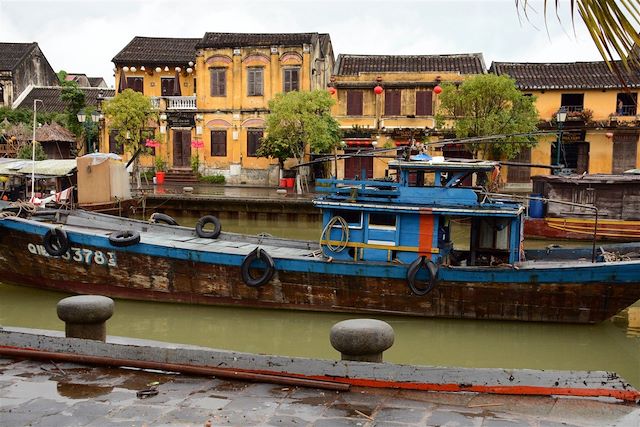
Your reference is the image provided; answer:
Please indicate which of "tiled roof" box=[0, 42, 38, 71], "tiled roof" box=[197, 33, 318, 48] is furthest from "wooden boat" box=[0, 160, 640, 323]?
"tiled roof" box=[0, 42, 38, 71]

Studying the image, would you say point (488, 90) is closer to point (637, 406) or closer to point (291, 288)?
point (291, 288)

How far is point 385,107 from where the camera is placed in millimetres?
30688

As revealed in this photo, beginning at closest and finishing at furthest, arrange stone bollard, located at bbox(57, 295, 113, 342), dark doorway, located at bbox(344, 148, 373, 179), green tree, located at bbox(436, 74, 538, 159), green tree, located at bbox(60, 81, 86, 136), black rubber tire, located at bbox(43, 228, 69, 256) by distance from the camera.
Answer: stone bollard, located at bbox(57, 295, 113, 342) → black rubber tire, located at bbox(43, 228, 69, 256) → green tree, located at bbox(436, 74, 538, 159) → dark doorway, located at bbox(344, 148, 373, 179) → green tree, located at bbox(60, 81, 86, 136)

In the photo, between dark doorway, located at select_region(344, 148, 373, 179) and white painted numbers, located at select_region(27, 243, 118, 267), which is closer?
white painted numbers, located at select_region(27, 243, 118, 267)

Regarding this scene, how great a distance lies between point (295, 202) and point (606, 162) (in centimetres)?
1572

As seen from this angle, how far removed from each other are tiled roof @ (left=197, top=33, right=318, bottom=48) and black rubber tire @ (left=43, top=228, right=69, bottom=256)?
19.1 metres

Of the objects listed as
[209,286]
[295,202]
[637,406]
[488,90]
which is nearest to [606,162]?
[488,90]

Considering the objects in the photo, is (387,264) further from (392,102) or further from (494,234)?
(392,102)

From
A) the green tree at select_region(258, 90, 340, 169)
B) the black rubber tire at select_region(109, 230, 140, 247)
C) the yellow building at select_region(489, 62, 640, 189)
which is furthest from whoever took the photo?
the yellow building at select_region(489, 62, 640, 189)

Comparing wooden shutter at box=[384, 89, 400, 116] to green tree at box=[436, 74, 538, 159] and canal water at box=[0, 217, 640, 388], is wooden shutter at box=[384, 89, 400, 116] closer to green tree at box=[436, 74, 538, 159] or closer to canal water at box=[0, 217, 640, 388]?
green tree at box=[436, 74, 538, 159]

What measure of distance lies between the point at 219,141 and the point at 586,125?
57.9 feet

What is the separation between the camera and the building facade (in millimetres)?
40250

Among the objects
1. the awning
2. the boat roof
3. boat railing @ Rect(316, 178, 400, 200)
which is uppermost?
the boat roof

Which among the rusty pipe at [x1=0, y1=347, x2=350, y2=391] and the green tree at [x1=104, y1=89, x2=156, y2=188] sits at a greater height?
the green tree at [x1=104, y1=89, x2=156, y2=188]
